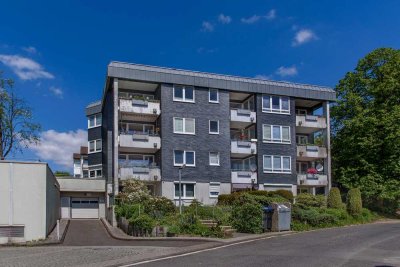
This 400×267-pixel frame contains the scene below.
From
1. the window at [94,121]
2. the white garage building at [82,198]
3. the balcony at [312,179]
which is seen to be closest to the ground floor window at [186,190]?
the white garage building at [82,198]

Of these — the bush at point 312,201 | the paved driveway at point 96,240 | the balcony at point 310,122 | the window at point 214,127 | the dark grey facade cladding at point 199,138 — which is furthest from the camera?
the balcony at point 310,122

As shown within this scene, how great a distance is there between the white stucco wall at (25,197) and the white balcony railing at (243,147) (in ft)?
63.8

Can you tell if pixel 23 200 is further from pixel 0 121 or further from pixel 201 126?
pixel 0 121

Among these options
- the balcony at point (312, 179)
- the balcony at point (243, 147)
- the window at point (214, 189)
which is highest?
the balcony at point (243, 147)

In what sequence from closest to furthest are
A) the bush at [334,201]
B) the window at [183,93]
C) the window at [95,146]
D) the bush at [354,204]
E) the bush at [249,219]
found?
the bush at [249,219] → the bush at [354,204] → the bush at [334,201] → the window at [183,93] → the window at [95,146]

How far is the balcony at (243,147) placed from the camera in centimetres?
3941

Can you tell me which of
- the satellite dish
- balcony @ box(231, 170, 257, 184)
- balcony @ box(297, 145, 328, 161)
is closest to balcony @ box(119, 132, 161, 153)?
balcony @ box(231, 170, 257, 184)

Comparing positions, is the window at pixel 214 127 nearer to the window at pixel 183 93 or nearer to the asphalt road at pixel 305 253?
the window at pixel 183 93

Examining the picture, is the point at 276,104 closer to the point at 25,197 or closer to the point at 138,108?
the point at 138,108

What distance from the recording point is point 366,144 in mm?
39781

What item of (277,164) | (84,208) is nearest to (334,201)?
(277,164)

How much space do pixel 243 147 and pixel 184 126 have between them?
5.28 metres

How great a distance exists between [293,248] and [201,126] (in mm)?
22255

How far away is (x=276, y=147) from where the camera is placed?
134 feet
